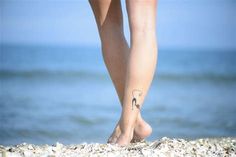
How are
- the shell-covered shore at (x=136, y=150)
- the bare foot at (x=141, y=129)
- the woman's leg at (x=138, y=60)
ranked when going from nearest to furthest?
1. the shell-covered shore at (x=136, y=150)
2. the woman's leg at (x=138, y=60)
3. the bare foot at (x=141, y=129)

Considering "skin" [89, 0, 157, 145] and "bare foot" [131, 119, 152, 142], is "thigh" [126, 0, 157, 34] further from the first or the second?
"bare foot" [131, 119, 152, 142]

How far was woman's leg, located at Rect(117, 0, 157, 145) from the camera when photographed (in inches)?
82.1

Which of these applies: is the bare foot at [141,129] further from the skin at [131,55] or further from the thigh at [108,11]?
the thigh at [108,11]

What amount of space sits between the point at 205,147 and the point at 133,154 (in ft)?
1.13

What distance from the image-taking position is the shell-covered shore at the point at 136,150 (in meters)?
1.87

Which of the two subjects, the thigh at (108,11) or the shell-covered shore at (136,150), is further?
the thigh at (108,11)

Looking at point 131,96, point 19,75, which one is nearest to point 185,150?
point 131,96

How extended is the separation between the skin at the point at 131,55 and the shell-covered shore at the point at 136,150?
0.16 metres

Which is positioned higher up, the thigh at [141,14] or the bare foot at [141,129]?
the thigh at [141,14]

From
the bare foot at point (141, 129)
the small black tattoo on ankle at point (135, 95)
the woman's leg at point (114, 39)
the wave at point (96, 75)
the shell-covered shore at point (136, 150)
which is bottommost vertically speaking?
the shell-covered shore at point (136, 150)

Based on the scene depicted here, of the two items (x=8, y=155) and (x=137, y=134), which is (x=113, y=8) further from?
(x=8, y=155)

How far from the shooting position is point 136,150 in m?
1.92

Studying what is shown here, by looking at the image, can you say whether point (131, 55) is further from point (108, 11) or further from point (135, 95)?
Result: point (108, 11)

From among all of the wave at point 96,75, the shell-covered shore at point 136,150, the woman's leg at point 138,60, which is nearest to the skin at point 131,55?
the woman's leg at point 138,60
